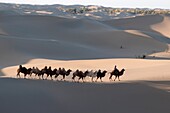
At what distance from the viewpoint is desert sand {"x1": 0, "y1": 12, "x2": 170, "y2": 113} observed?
10.9 meters

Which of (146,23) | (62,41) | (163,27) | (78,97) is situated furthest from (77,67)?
(146,23)

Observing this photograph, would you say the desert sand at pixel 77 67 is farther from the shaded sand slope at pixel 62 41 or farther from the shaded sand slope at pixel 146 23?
the shaded sand slope at pixel 146 23

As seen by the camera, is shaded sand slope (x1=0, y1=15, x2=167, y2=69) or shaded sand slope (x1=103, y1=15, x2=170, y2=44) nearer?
shaded sand slope (x1=0, y1=15, x2=167, y2=69)

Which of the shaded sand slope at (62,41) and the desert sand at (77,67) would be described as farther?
the shaded sand slope at (62,41)

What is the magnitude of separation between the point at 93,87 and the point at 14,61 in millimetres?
16735

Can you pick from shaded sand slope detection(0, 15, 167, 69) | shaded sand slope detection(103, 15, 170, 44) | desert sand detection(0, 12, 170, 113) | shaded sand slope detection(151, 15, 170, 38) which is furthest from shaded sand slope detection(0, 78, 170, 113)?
shaded sand slope detection(103, 15, 170, 44)

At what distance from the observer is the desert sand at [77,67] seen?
10.9 metres

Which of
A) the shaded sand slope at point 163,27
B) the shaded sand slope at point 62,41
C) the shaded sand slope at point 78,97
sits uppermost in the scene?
the shaded sand slope at point 163,27

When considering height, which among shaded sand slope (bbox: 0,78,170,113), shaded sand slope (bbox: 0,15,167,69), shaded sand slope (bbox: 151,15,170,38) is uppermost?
shaded sand slope (bbox: 151,15,170,38)

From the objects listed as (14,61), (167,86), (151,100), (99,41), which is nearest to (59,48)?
(14,61)

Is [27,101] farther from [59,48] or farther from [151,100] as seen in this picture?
[59,48]

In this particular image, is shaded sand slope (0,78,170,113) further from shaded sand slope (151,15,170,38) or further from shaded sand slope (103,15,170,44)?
shaded sand slope (103,15,170,44)

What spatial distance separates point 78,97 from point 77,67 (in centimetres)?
Result: 1189

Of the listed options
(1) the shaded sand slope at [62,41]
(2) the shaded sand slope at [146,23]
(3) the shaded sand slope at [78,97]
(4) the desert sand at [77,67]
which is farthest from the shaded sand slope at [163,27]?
(3) the shaded sand slope at [78,97]
